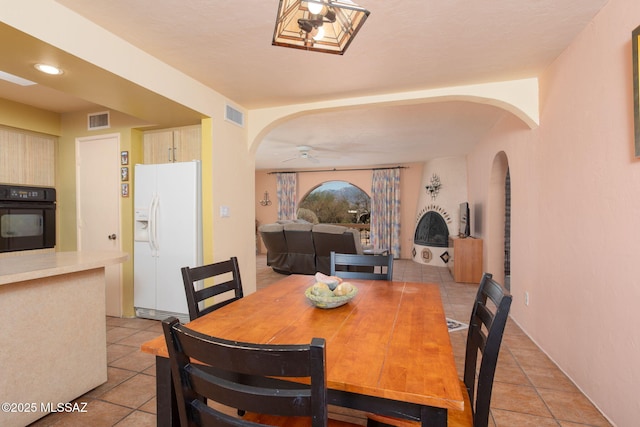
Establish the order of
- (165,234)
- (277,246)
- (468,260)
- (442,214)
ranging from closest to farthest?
(165,234)
(468,260)
(277,246)
(442,214)

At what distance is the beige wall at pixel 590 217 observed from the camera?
1591 mm

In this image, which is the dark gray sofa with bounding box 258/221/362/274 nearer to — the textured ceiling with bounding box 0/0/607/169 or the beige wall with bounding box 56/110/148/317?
the textured ceiling with bounding box 0/0/607/169

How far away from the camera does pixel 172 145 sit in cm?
337

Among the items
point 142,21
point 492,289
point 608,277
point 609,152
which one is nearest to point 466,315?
point 608,277

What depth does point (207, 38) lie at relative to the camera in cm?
205

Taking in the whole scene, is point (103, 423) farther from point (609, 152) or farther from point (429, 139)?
point (429, 139)

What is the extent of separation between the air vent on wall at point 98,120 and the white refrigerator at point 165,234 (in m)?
0.73

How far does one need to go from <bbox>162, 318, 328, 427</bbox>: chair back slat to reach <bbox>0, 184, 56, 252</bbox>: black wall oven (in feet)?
11.1

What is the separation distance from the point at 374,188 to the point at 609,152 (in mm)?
6358

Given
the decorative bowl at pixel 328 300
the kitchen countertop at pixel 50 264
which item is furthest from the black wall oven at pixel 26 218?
the decorative bowl at pixel 328 300

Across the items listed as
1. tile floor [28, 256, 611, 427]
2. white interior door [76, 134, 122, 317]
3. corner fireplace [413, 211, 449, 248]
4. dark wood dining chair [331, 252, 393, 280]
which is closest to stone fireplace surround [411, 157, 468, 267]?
corner fireplace [413, 211, 449, 248]

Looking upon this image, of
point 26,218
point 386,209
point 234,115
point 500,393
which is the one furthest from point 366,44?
point 386,209

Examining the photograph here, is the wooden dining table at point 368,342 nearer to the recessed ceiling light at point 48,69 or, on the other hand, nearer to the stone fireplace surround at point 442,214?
the recessed ceiling light at point 48,69

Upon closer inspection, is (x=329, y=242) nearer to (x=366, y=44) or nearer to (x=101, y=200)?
(x=101, y=200)
